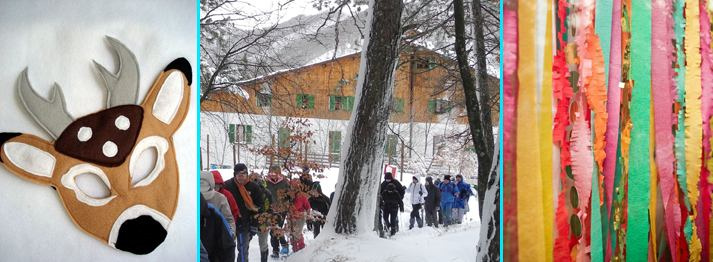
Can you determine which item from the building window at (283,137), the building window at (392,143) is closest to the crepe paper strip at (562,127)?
the building window at (392,143)

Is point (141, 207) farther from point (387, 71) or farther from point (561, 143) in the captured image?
point (561, 143)

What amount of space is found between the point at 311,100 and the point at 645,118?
5.81 ft

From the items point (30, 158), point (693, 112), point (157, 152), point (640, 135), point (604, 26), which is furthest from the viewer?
point (693, 112)

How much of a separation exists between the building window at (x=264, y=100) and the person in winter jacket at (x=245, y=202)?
0.31 m

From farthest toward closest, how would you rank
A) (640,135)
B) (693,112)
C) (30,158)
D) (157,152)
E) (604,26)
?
(693,112) < (640,135) < (604,26) < (157,152) < (30,158)

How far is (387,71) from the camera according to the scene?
3469 mm

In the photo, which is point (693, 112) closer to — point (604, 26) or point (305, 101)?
point (604, 26)

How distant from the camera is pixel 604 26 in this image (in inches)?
141

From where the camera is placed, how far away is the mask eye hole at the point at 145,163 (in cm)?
337

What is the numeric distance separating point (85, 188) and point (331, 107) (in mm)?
1203

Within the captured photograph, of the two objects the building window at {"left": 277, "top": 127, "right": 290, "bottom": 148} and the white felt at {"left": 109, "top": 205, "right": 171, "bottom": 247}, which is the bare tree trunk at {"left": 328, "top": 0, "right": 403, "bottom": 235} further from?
the white felt at {"left": 109, "top": 205, "right": 171, "bottom": 247}

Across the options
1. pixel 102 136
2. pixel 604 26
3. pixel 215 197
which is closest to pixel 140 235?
pixel 215 197

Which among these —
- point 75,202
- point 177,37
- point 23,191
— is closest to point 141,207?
point 75,202

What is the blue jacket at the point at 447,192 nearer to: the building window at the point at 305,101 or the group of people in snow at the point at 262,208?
the group of people in snow at the point at 262,208
